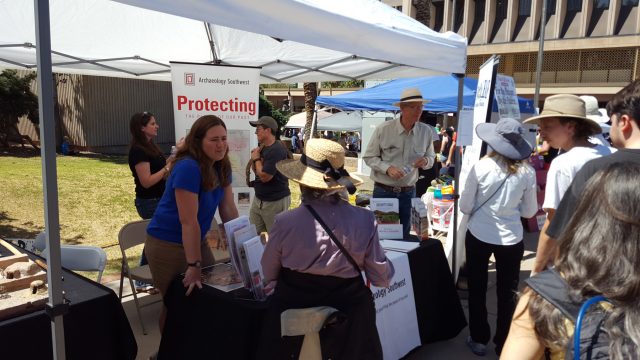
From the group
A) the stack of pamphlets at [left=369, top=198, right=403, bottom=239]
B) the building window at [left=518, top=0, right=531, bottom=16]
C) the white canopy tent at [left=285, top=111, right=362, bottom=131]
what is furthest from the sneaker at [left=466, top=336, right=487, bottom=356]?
→ the building window at [left=518, top=0, right=531, bottom=16]

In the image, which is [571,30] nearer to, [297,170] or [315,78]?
[315,78]

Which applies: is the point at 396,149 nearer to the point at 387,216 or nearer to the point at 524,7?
the point at 387,216

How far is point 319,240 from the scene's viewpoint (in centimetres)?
194

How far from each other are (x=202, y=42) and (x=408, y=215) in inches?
111

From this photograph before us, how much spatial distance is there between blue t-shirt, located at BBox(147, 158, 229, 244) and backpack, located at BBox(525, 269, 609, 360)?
1.85 meters

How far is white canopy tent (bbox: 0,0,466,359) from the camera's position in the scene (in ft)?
6.25

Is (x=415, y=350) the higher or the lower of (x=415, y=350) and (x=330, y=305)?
the lower

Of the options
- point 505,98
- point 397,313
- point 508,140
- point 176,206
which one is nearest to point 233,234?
point 176,206

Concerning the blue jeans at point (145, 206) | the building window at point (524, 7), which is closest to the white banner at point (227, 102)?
the blue jeans at point (145, 206)

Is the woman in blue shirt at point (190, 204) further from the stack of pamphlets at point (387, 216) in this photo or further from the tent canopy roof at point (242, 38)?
the stack of pamphlets at point (387, 216)

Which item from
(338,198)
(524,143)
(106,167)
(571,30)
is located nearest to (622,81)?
(571,30)

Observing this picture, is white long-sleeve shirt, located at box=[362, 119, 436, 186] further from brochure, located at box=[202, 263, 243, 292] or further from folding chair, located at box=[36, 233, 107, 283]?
folding chair, located at box=[36, 233, 107, 283]

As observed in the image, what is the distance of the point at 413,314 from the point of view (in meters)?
3.16

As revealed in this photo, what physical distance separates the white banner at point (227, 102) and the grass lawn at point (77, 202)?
186cm
